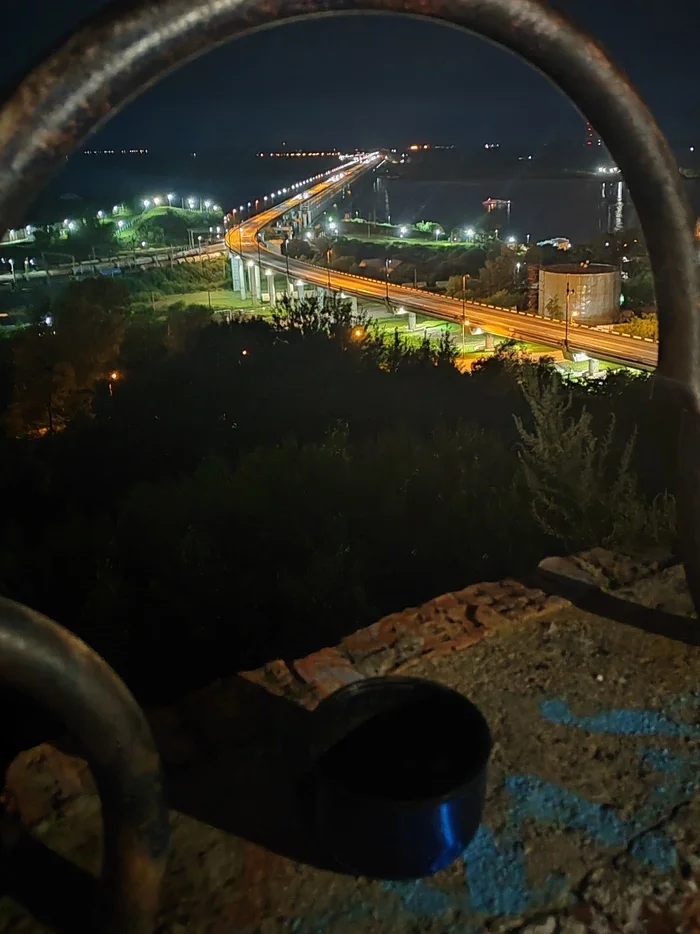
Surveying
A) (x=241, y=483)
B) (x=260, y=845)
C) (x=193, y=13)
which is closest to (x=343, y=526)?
(x=241, y=483)

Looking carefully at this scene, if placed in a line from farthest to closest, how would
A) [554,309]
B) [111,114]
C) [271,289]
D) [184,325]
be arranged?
1. [271,289]
2. [554,309]
3. [184,325]
4. [111,114]

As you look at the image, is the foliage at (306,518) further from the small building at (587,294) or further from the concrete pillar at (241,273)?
the concrete pillar at (241,273)

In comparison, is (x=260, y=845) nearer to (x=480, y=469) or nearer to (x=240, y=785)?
(x=240, y=785)

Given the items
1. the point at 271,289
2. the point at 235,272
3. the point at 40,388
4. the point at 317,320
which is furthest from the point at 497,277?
the point at 40,388

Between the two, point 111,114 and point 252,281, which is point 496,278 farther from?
point 111,114

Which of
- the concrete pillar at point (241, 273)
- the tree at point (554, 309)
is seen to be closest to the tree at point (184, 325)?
the concrete pillar at point (241, 273)

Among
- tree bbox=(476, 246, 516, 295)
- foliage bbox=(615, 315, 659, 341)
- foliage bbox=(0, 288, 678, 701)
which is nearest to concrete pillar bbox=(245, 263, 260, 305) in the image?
tree bbox=(476, 246, 516, 295)
